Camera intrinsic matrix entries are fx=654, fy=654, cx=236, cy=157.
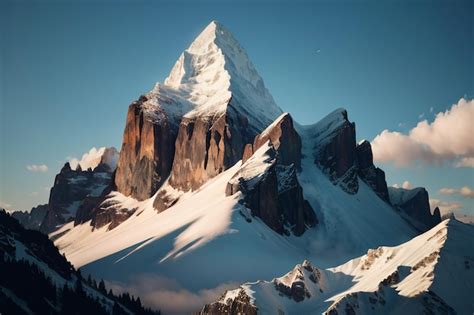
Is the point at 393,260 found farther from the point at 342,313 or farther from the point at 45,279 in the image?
the point at 45,279

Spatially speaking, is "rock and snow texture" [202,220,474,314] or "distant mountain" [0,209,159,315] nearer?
"distant mountain" [0,209,159,315]

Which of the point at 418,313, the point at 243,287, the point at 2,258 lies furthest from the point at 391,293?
the point at 2,258

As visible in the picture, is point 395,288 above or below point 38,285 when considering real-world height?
below

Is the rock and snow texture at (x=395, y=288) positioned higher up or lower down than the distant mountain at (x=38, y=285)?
lower down

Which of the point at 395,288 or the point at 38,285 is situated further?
the point at 395,288

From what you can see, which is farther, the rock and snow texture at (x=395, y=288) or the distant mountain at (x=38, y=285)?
the rock and snow texture at (x=395, y=288)
